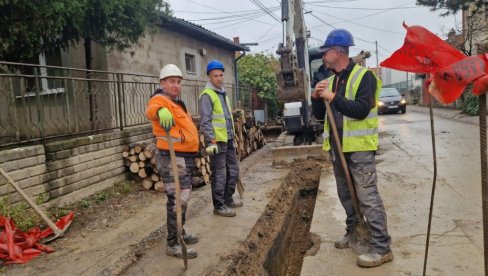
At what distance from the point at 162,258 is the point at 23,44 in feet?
14.4

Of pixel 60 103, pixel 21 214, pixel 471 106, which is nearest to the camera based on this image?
pixel 21 214

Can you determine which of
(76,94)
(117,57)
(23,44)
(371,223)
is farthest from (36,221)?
(117,57)

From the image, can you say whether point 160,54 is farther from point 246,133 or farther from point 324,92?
point 324,92

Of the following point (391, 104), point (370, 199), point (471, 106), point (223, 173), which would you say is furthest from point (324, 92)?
point (391, 104)

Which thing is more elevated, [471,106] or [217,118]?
[217,118]

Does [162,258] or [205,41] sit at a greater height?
[205,41]

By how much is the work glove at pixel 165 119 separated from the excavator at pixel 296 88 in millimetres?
3477

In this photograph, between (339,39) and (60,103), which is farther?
(60,103)

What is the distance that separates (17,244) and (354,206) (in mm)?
3523

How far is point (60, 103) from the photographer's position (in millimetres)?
6922

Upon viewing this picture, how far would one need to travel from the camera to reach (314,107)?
3.89 metres

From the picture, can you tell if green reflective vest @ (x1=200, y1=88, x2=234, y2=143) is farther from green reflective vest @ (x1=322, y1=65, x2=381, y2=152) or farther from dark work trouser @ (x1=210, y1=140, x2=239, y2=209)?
green reflective vest @ (x1=322, y1=65, x2=381, y2=152)

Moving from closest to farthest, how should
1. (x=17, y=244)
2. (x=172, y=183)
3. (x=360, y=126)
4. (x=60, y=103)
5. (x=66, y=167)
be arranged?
(x=360, y=126) → (x=172, y=183) → (x=17, y=244) → (x=66, y=167) → (x=60, y=103)

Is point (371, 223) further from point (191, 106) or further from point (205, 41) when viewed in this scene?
point (205, 41)
